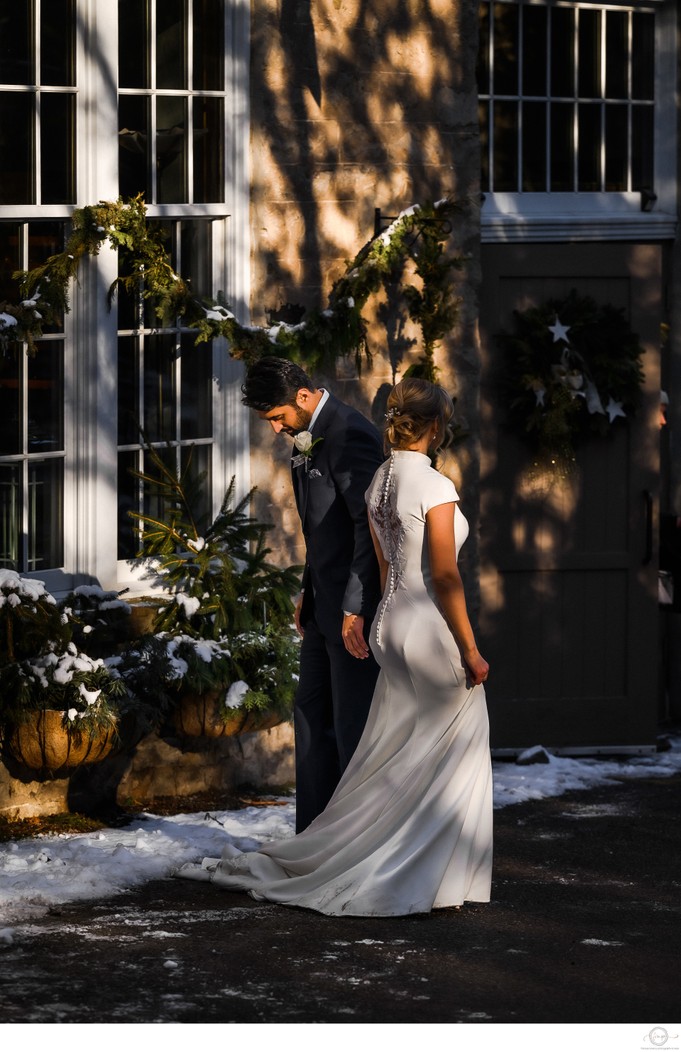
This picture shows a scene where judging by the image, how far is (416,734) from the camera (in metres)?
5.99

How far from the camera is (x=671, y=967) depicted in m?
5.52

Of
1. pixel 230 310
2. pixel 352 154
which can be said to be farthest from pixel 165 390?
pixel 352 154

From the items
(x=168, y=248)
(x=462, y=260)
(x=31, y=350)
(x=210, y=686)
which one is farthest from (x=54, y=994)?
(x=462, y=260)

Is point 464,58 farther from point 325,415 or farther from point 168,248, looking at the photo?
point 325,415

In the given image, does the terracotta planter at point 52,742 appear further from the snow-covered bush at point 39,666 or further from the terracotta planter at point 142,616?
the terracotta planter at point 142,616

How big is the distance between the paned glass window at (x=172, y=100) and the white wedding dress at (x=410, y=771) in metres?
2.51

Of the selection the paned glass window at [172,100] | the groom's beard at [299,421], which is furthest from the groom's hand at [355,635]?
the paned glass window at [172,100]

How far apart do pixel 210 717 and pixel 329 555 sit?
63.1 inches

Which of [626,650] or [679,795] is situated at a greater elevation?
[626,650]

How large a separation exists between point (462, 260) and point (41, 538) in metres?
2.61

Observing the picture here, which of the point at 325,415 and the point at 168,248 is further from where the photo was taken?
the point at 168,248

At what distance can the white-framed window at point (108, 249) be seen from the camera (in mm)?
7465

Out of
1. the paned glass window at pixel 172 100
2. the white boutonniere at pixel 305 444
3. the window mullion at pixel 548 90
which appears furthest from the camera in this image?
the window mullion at pixel 548 90

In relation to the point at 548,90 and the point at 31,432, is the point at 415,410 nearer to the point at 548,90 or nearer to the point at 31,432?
the point at 31,432
